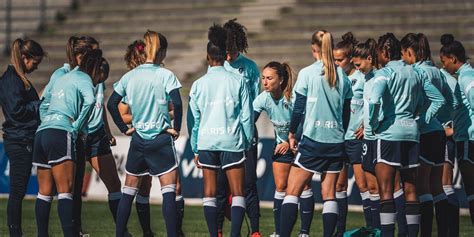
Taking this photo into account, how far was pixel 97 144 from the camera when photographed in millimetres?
12727

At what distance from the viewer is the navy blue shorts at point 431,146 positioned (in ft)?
40.2

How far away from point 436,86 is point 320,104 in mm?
1468

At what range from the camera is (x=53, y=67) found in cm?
2936

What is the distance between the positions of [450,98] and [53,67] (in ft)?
59.9

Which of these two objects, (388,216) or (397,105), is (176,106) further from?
(388,216)

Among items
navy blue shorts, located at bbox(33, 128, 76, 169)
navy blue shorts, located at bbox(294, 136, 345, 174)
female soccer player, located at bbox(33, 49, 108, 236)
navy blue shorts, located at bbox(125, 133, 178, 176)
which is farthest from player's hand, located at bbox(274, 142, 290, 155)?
navy blue shorts, located at bbox(33, 128, 76, 169)

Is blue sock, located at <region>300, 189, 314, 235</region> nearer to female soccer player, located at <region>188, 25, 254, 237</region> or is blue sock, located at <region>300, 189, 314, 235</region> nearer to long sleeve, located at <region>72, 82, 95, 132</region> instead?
female soccer player, located at <region>188, 25, 254, 237</region>

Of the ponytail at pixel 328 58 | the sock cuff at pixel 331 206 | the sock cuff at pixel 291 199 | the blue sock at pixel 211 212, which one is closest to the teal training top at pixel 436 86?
the ponytail at pixel 328 58

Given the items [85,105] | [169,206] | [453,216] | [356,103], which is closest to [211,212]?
[169,206]

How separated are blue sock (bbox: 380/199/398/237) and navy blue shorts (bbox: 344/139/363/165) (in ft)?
5.79

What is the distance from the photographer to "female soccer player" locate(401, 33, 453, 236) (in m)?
12.1

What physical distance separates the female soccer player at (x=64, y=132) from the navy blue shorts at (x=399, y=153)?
2.81 metres

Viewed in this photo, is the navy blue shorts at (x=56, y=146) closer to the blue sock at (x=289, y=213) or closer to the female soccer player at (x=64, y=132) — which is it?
the female soccer player at (x=64, y=132)

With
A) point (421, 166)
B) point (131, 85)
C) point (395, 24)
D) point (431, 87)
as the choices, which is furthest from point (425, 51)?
point (395, 24)
